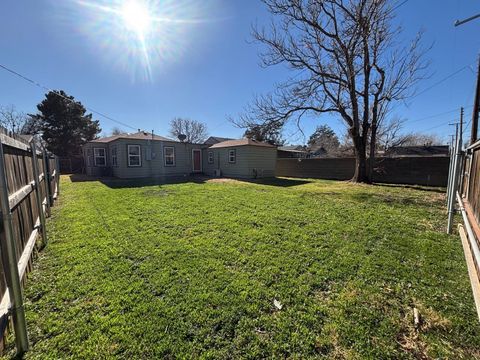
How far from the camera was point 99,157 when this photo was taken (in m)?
15.7

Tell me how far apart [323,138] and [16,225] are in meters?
46.7

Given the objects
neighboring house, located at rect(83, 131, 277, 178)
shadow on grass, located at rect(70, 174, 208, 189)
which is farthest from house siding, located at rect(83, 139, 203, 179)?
shadow on grass, located at rect(70, 174, 208, 189)

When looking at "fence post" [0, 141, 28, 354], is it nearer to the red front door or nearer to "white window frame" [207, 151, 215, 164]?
"white window frame" [207, 151, 215, 164]

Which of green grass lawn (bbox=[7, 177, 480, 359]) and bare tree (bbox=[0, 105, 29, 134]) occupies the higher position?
bare tree (bbox=[0, 105, 29, 134])

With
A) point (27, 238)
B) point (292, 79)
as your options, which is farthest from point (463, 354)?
point (292, 79)

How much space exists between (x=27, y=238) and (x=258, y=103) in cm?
1076

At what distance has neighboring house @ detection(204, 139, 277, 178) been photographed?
14320 millimetres

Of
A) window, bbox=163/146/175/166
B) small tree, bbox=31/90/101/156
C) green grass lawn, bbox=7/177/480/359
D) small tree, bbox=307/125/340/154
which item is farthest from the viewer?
small tree, bbox=307/125/340/154

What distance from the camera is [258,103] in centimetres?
1160

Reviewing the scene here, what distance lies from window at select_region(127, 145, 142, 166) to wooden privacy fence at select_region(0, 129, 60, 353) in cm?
1026

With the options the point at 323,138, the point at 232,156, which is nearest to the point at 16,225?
the point at 232,156

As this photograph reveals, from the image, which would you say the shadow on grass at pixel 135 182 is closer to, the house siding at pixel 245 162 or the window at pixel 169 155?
the window at pixel 169 155

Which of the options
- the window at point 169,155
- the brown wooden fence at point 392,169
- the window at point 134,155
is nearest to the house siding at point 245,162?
the brown wooden fence at point 392,169

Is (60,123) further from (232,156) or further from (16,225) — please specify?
(16,225)
